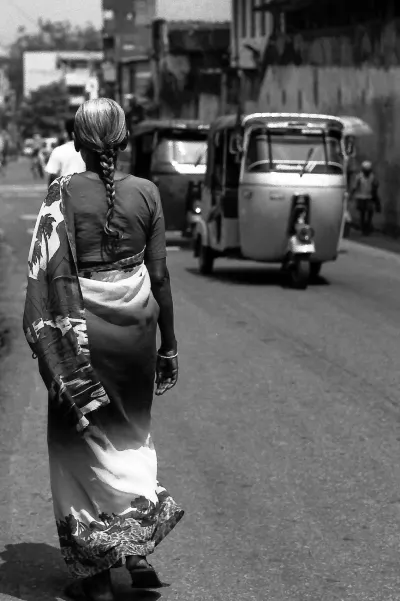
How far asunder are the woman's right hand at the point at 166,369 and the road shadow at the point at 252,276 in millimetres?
12314

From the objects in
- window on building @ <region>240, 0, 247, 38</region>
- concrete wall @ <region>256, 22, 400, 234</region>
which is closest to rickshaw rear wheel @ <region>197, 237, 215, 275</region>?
concrete wall @ <region>256, 22, 400, 234</region>

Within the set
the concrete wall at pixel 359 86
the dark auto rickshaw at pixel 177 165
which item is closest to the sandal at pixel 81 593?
the dark auto rickshaw at pixel 177 165

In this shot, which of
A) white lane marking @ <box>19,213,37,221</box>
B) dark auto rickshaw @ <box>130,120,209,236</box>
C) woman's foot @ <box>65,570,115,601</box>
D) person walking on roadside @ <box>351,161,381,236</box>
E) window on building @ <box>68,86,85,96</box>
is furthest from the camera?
window on building @ <box>68,86,85,96</box>

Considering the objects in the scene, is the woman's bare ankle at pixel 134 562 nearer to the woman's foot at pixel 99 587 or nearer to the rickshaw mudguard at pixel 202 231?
the woman's foot at pixel 99 587

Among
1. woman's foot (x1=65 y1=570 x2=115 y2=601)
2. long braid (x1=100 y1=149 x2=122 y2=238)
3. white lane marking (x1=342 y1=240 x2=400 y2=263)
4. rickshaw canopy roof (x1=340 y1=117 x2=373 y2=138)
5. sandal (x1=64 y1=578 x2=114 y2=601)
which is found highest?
long braid (x1=100 y1=149 x2=122 y2=238)

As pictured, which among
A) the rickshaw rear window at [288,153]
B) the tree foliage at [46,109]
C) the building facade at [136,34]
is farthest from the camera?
the tree foliage at [46,109]

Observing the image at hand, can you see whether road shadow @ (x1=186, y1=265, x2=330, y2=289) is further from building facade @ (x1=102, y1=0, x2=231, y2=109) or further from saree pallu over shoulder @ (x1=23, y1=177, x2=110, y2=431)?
building facade @ (x1=102, y1=0, x2=231, y2=109)

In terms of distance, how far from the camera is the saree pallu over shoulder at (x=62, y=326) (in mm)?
5176

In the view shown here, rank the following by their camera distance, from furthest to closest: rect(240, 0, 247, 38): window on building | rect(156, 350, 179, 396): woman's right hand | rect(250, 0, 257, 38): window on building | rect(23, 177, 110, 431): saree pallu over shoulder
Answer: rect(240, 0, 247, 38): window on building
rect(250, 0, 257, 38): window on building
rect(156, 350, 179, 396): woman's right hand
rect(23, 177, 110, 431): saree pallu over shoulder

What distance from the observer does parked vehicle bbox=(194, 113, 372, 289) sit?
18.0 meters

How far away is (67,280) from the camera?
5180 mm

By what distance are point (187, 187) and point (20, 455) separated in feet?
55.7

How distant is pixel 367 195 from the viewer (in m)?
30.2

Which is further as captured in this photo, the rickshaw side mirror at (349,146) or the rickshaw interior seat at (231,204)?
the rickshaw interior seat at (231,204)
